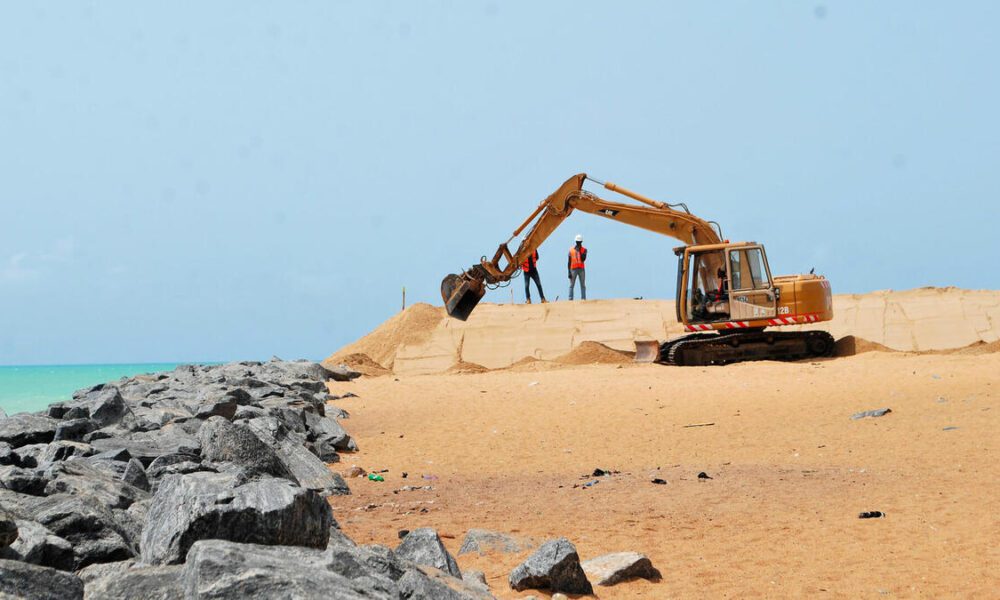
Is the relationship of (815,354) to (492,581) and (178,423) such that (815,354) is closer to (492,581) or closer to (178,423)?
(178,423)

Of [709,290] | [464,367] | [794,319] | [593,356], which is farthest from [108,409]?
[593,356]

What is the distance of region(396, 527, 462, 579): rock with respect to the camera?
4648 mm

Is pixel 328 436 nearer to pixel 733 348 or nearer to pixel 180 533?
pixel 180 533

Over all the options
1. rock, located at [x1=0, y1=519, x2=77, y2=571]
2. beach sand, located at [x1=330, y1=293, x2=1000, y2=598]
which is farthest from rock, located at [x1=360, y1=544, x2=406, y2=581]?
beach sand, located at [x1=330, y1=293, x2=1000, y2=598]

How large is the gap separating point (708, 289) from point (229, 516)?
1707 centimetres

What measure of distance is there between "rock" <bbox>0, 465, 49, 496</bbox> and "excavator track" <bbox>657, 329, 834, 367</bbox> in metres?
16.1

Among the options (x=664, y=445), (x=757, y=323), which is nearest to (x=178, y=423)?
(x=664, y=445)

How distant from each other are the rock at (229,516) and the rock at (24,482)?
110cm

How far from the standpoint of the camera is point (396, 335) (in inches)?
1033

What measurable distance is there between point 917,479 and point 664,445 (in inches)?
125

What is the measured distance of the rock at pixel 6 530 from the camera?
11.2 ft

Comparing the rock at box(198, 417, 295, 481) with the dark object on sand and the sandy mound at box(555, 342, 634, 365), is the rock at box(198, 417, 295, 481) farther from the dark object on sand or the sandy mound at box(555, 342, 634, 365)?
the sandy mound at box(555, 342, 634, 365)

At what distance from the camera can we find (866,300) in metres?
25.2

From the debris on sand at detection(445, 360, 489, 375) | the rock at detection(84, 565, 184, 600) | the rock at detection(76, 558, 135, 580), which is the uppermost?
the debris on sand at detection(445, 360, 489, 375)
